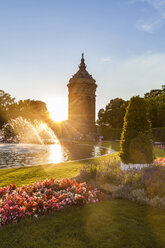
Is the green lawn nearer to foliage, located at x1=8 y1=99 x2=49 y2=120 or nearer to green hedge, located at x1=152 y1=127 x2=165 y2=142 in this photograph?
green hedge, located at x1=152 y1=127 x2=165 y2=142

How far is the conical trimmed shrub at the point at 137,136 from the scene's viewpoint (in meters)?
9.43

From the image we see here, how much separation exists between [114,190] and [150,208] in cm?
146

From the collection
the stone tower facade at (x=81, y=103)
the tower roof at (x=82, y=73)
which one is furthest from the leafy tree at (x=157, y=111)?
the tower roof at (x=82, y=73)

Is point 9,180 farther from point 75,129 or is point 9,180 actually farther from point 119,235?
point 75,129

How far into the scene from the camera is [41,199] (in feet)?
18.1

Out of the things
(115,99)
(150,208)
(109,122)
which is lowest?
(150,208)

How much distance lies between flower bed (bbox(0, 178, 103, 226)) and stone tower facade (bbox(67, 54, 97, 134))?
50143 millimetres

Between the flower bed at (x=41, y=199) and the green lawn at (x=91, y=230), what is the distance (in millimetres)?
239

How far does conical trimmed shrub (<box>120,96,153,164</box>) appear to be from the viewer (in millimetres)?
9430

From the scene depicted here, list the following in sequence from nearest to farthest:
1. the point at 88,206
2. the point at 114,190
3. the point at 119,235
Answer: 1. the point at 119,235
2. the point at 88,206
3. the point at 114,190

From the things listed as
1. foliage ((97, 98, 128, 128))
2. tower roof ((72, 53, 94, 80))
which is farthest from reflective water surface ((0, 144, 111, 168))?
foliage ((97, 98, 128, 128))

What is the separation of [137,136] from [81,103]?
49.3 metres

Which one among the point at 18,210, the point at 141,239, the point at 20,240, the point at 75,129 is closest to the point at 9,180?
the point at 18,210

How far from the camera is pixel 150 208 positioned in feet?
19.0
